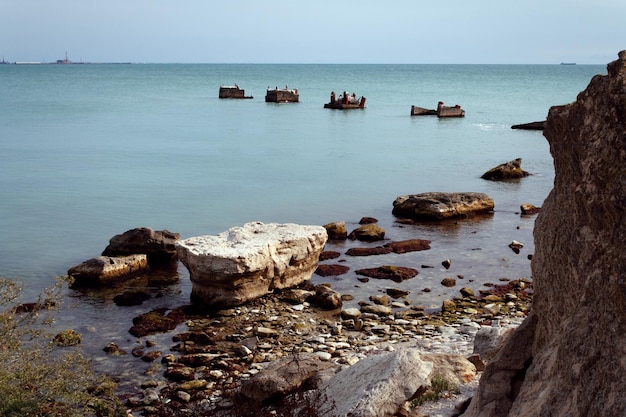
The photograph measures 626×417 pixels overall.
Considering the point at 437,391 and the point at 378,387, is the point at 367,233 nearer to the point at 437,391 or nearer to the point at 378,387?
the point at 437,391

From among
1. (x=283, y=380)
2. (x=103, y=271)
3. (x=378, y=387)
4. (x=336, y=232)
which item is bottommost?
(x=103, y=271)

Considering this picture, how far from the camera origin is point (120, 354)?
13148 mm

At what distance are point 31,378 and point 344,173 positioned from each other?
2688 cm

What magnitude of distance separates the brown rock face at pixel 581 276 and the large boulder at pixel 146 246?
13559 millimetres

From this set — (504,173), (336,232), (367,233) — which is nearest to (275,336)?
(336,232)

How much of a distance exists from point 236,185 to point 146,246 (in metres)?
11.9

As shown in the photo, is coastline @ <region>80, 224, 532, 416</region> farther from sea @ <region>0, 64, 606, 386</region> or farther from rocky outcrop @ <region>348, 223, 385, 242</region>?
rocky outcrop @ <region>348, 223, 385, 242</region>

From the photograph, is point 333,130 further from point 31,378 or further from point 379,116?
point 31,378

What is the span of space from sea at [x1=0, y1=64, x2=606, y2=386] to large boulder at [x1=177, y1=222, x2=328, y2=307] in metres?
1.06

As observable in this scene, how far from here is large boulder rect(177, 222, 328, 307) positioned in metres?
15.2

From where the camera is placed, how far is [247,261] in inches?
602

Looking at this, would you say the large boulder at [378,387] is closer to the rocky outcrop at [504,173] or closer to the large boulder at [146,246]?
the large boulder at [146,246]

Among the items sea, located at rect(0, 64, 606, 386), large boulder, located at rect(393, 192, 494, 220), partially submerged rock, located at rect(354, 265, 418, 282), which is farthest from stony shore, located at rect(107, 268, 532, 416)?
large boulder, located at rect(393, 192, 494, 220)

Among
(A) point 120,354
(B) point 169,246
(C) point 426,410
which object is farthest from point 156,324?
(C) point 426,410
